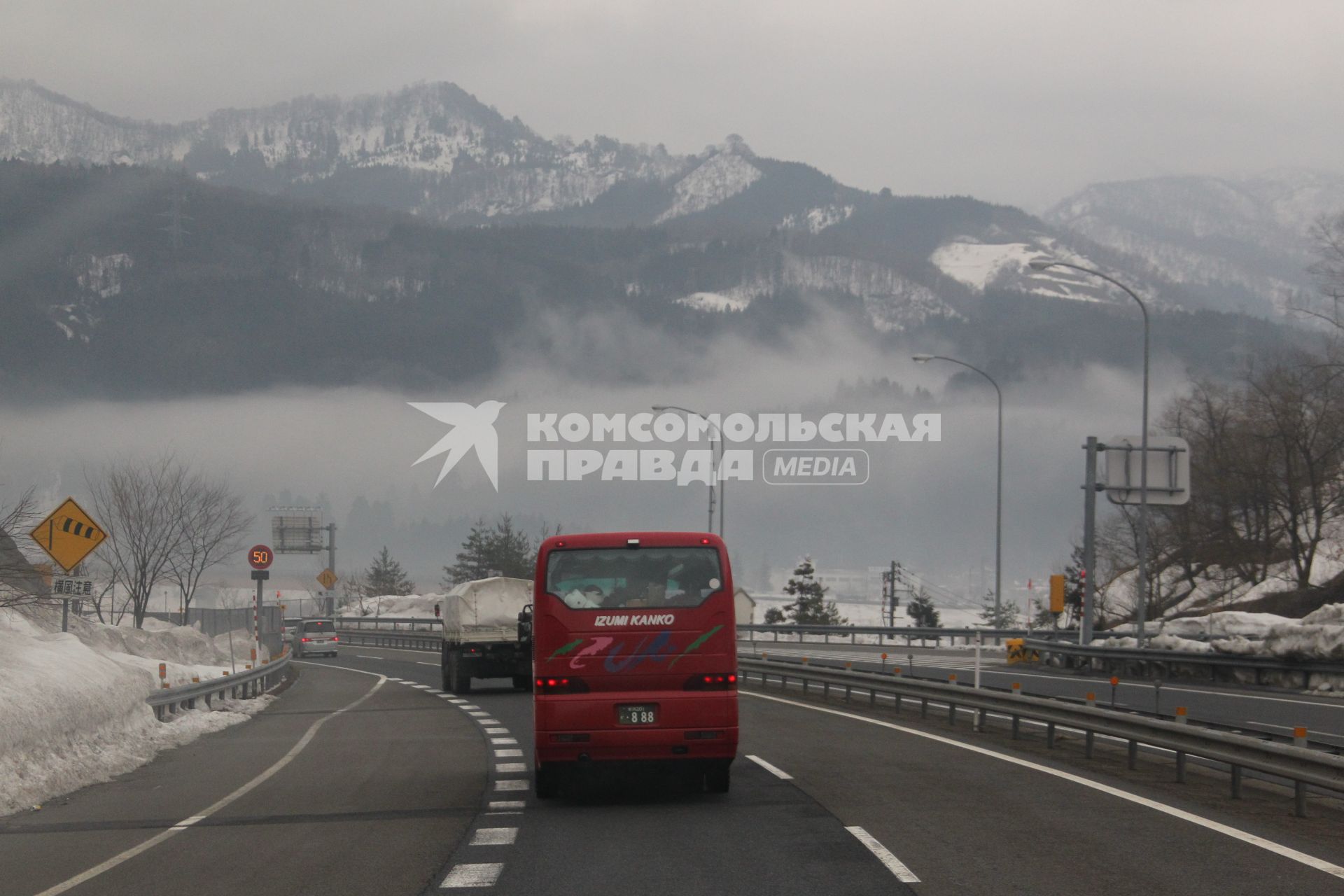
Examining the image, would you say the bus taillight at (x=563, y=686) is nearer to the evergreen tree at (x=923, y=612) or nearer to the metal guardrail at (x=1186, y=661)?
the metal guardrail at (x=1186, y=661)

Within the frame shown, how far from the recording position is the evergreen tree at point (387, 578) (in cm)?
19075

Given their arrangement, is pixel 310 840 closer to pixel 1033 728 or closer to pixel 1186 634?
pixel 1033 728

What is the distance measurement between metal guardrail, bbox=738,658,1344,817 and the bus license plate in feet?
16.9

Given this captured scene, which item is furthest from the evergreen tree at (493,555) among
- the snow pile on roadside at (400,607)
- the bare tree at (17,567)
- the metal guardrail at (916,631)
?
the bare tree at (17,567)

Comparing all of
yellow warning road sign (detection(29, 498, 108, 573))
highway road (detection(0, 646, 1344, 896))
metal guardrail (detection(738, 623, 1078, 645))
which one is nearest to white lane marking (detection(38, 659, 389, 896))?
highway road (detection(0, 646, 1344, 896))

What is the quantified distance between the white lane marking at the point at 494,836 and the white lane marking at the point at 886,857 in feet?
8.53

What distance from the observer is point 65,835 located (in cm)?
1227

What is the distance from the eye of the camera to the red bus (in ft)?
43.4

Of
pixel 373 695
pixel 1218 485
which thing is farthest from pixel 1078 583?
pixel 373 695

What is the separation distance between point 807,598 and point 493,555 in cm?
3256

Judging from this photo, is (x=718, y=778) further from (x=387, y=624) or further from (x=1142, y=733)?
(x=387, y=624)

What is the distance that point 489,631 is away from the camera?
116 ft

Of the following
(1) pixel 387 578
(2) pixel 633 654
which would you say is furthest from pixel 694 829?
(1) pixel 387 578

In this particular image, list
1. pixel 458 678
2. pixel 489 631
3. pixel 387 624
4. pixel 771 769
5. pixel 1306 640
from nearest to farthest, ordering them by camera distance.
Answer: pixel 771 769
pixel 1306 640
pixel 489 631
pixel 458 678
pixel 387 624
